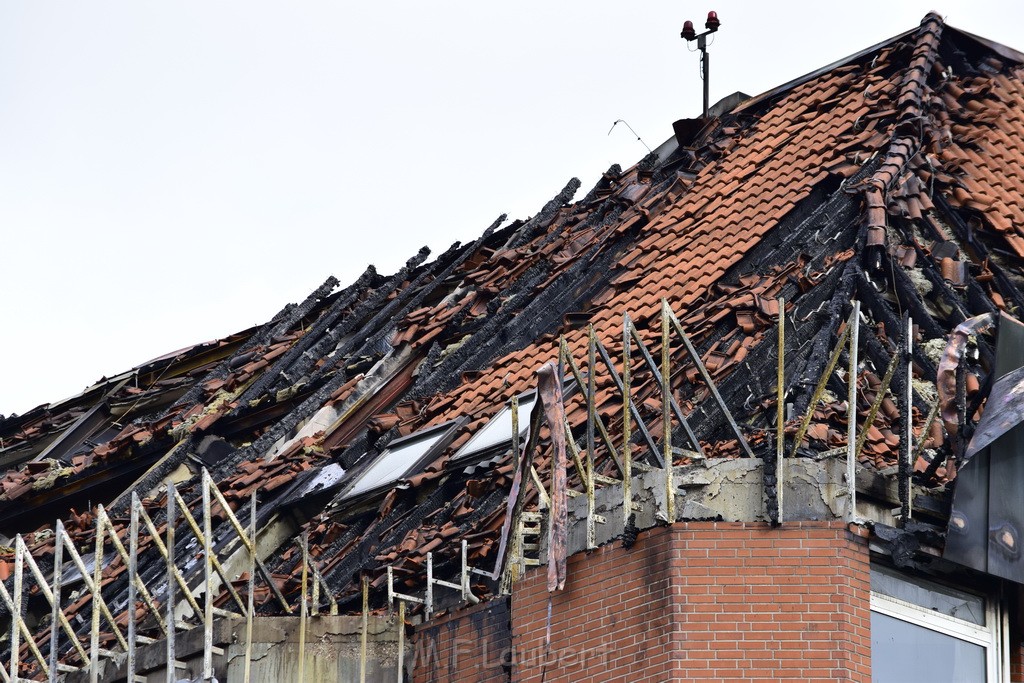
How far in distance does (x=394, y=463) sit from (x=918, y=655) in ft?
21.5

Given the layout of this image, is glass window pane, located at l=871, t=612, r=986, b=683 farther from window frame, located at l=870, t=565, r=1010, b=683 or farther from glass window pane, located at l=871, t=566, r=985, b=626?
glass window pane, located at l=871, t=566, r=985, b=626

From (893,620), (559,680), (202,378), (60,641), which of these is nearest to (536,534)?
(559,680)

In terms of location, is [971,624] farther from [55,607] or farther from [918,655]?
[55,607]

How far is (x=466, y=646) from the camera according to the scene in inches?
714

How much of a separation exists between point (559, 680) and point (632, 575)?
3.61ft

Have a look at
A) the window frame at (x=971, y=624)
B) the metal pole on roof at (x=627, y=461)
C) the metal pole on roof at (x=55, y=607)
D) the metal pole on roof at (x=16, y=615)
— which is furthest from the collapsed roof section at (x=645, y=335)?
the metal pole on roof at (x=55, y=607)

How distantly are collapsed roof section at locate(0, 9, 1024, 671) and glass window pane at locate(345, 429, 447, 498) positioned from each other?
0.05 meters

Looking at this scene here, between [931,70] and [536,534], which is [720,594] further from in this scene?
[931,70]

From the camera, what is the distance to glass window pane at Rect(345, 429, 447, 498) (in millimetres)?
21016

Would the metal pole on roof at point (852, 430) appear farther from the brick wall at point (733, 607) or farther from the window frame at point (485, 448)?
the window frame at point (485, 448)

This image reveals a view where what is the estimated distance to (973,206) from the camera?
842 inches

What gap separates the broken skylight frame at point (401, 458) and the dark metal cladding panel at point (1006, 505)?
20.0ft

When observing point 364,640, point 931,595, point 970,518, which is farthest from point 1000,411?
point 364,640

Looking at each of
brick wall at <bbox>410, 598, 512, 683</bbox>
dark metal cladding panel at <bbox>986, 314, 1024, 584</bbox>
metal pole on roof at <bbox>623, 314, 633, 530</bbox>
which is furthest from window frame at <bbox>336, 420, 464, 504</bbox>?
dark metal cladding panel at <bbox>986, 314, 1024, 584</bbox>
